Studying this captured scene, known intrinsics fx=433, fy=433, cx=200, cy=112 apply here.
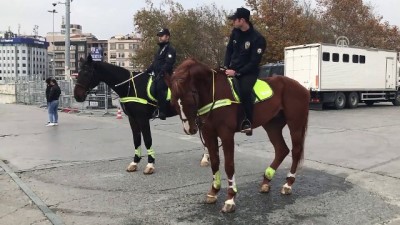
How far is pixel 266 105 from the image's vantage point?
6078 millimetres

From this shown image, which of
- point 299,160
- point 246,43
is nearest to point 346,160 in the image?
point 299,160

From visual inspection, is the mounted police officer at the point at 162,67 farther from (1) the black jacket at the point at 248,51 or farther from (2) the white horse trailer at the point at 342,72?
(2) the white horse trailer at the point at 342,72

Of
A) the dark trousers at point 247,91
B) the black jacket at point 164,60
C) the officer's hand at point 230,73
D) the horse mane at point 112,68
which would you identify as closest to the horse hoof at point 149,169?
the black jacket at point 164,60

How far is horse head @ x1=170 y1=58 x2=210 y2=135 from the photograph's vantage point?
5039 millimetres

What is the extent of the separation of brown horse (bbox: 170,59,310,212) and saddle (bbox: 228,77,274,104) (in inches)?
2.5

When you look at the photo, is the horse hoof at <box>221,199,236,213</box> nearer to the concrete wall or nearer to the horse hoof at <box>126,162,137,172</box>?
the horse hoof at <box>126,162,137,172</box>

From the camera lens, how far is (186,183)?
7.00 metres

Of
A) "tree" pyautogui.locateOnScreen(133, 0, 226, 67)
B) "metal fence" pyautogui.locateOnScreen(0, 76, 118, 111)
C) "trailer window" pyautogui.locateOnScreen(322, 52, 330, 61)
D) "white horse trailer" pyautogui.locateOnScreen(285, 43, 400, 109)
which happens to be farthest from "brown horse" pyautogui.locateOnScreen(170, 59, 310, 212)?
"tree" pyautogui.locateOnScreen(133, 0, 226, 67)

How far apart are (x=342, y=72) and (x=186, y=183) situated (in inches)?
750

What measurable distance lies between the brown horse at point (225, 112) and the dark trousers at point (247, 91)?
0.10m

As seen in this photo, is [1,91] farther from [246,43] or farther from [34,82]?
[246,43]

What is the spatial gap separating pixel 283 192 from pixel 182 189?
4.97 feet

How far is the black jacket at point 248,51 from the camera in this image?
228 inches

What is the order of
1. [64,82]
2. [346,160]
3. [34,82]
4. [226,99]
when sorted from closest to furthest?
1. [226,99]
2. [346,160]
3. [64,82]
4. [34,82]
